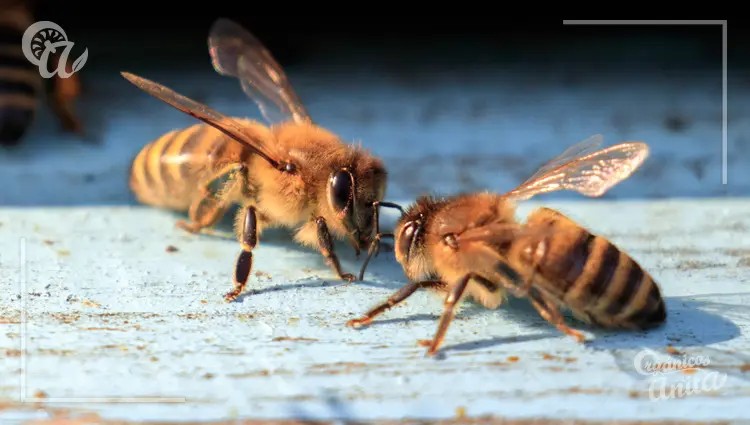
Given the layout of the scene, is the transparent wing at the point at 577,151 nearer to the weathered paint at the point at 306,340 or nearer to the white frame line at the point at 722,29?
the weathered paint at the point at 306,340

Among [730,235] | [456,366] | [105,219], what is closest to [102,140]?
[105,219]

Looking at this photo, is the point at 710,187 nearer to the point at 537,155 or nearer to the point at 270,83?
the point at 537,155

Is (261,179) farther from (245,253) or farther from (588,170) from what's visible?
(588,170)

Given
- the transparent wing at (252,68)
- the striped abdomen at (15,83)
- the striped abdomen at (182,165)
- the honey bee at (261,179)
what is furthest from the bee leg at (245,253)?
the striped abdomen at (15,83)

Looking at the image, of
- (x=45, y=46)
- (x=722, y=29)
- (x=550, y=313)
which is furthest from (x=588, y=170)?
(x=45, y=46)

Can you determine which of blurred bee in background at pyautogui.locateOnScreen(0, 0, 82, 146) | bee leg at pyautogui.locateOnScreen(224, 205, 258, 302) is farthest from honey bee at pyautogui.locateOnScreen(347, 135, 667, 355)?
blurred bee in background at pyautogui.locateOnScreen(0, 0, 82, 146)

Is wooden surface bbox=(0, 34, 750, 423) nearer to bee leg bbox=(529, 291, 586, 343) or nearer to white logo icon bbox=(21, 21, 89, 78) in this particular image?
bee leg bbox=(529, 291, 586, 343)
